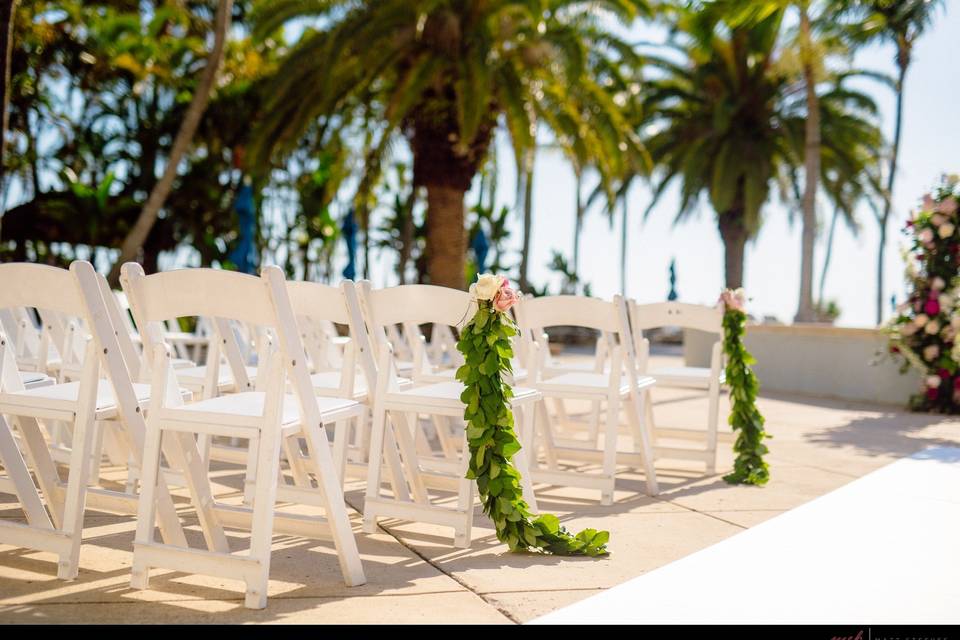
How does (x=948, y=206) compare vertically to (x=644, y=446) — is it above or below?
above

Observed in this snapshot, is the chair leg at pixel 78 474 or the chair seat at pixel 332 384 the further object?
the chair seat at pixel 332 384

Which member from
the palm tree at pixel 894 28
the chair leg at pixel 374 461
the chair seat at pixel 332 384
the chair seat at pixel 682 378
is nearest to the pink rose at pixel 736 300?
the chair seat at pixel 682 378

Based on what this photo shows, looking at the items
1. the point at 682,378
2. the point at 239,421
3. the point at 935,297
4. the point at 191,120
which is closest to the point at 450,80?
the point at 191,120

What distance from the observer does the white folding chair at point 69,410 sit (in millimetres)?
3271

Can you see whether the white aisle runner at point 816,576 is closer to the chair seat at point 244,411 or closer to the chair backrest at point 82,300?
the chair seat at point 244,411

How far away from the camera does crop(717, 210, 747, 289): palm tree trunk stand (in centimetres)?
2206

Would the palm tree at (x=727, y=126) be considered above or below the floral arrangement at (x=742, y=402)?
above

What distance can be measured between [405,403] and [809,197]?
1334cm

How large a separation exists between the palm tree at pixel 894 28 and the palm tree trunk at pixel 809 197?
→ 46.8 inches

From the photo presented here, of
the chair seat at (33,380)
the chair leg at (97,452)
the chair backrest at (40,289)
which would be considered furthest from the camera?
the chair leg at (97,452)

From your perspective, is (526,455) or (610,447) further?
(610,447)

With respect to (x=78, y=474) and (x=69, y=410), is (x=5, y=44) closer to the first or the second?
(x=69, y=410)

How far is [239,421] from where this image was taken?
308cm

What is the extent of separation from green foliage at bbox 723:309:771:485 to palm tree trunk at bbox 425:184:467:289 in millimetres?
7384
